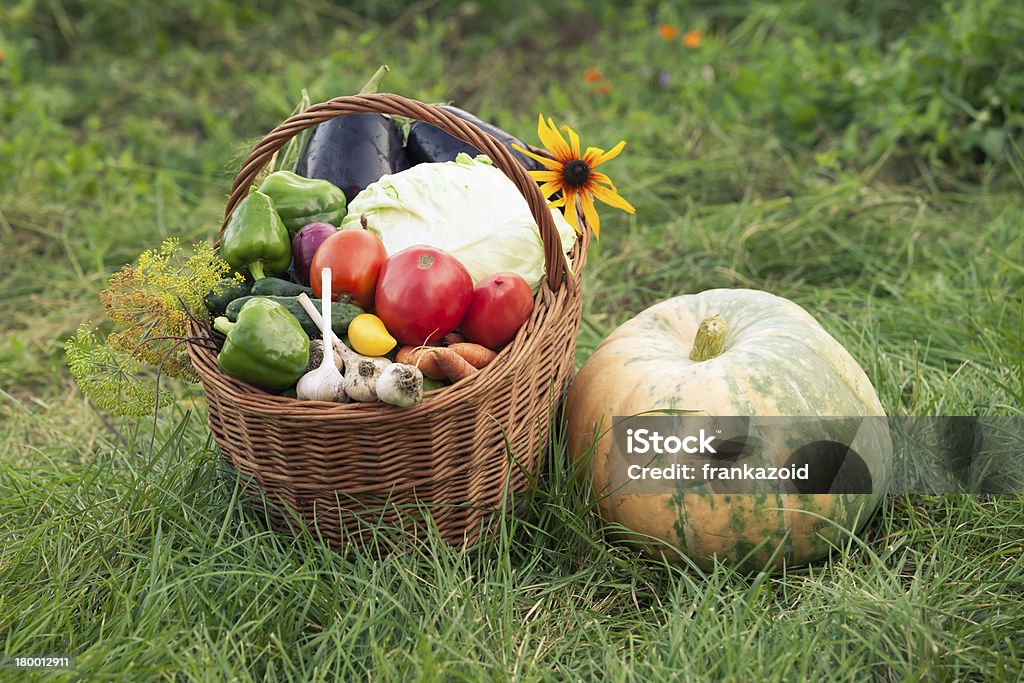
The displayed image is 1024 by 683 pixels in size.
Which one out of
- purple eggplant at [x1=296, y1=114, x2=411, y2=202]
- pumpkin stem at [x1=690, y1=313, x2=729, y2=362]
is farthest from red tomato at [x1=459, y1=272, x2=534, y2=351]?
purple eggplant at [x1=296, y1=114, x2=411, y2=202]

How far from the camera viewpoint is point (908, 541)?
237 centimetres

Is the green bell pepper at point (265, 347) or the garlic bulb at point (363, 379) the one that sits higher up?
the green bell pepper at point (265, 347)

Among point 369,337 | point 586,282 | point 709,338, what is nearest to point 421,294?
point 369,337

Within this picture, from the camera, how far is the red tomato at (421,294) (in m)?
2.12

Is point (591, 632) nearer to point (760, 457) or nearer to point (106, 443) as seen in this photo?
point (760, 457)

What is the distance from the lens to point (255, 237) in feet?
7.34

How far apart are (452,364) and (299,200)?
0.69 m

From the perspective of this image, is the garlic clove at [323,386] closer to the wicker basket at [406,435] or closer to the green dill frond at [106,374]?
the wicker basket at [406,435]

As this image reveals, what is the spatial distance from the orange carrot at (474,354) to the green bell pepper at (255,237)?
19.8 inches

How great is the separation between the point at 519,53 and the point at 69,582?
4.85 metres

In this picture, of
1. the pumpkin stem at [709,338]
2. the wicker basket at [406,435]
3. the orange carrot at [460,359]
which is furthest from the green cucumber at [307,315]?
the pumpkin stem at [709,338]

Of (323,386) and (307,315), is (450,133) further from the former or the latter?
(323,386)

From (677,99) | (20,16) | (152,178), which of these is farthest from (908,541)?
(20,16)

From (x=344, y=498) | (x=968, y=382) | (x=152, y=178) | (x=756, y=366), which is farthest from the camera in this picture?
(x=152, y=178)
